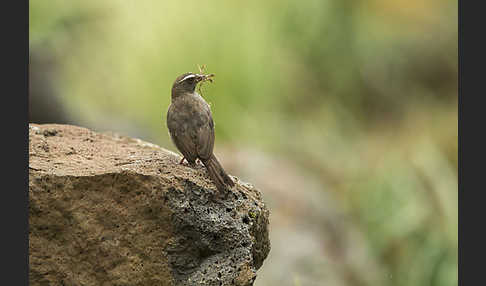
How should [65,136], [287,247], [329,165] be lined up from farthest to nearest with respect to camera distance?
[329,165], [287,247], [65,136]

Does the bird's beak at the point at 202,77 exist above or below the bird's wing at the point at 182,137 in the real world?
above

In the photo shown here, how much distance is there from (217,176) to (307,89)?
7.14 metres

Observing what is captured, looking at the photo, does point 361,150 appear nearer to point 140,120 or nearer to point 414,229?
point 414,229

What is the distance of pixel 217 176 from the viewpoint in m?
4.39

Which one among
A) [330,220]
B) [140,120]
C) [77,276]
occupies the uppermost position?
[140,120]

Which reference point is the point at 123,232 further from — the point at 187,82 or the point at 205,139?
the point at 187,82

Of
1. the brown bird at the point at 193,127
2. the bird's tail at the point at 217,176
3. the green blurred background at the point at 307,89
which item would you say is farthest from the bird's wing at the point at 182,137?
Answer: the green blurred background at the point at 307,89

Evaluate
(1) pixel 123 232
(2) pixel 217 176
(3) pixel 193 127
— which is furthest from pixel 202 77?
(1) pixel 123 232

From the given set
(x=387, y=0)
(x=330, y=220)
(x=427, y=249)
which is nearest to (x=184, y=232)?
(x=330, y=220)

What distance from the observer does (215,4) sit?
11297 millimetres

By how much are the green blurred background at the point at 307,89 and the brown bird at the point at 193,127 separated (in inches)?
127

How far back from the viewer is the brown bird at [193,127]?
443 centimetres

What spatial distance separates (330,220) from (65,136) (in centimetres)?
376

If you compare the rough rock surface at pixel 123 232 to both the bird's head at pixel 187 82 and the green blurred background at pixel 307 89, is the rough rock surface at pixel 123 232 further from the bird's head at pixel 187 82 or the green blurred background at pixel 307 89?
the green blurred background at pixel 307 89
